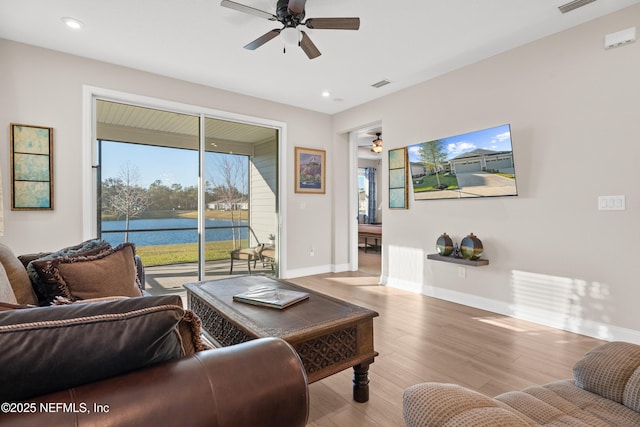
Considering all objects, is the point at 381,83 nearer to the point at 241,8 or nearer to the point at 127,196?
A: the point at 241,8

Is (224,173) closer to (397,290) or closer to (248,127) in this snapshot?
(248,127)

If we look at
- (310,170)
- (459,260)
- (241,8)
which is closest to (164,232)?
(310,170)

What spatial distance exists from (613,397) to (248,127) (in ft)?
15.0

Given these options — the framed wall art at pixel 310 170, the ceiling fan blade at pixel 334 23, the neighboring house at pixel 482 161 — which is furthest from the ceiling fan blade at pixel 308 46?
the framed wall art at pixel 310 170

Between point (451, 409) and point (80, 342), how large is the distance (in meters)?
0.90

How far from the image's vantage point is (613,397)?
1080 millimetres

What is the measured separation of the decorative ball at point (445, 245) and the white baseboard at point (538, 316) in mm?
517

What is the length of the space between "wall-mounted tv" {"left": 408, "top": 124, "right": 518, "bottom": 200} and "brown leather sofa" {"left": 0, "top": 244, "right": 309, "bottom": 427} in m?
3.14

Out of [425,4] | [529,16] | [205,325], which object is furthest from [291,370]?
[529,16]

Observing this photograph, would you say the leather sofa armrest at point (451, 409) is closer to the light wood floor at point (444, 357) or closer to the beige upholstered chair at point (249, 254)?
the light wood floor at point (444, 357)

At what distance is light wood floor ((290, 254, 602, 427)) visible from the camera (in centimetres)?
180

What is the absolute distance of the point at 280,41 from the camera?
3070 mm

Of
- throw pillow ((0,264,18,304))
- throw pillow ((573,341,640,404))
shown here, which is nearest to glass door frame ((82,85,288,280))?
throw pillow ((0,264,18,304))

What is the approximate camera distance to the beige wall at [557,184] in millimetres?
2561
